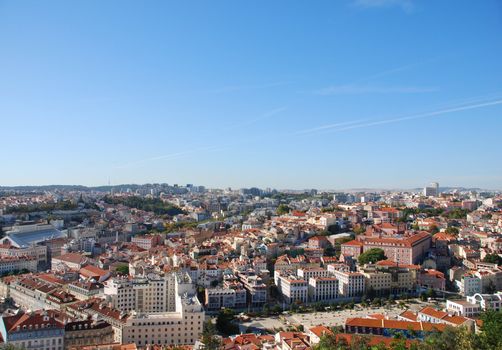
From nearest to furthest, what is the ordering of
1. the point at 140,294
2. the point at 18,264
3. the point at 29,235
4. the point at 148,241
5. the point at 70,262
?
1. the point at 140,294
2. the point at 70,262
3. the point at 18,264
4. the point at 148,241
5. the point at 29,235

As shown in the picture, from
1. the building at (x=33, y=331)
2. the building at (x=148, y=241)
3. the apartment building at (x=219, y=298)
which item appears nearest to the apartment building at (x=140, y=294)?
the apartment building at (x=219, y=298)

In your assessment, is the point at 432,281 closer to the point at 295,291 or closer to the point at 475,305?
the point at 475,305

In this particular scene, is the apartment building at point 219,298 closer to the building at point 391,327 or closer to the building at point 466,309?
the building at point 391,327

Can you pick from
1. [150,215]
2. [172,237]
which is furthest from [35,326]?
[150,215]

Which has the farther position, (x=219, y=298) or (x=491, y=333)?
(x=219, y=298)

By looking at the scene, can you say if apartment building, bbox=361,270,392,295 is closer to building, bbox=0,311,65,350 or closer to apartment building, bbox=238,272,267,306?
apartment building, bbox=238,272,267,306

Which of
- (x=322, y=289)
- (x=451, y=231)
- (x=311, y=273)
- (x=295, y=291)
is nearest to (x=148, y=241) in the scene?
(x=311, y=273)
